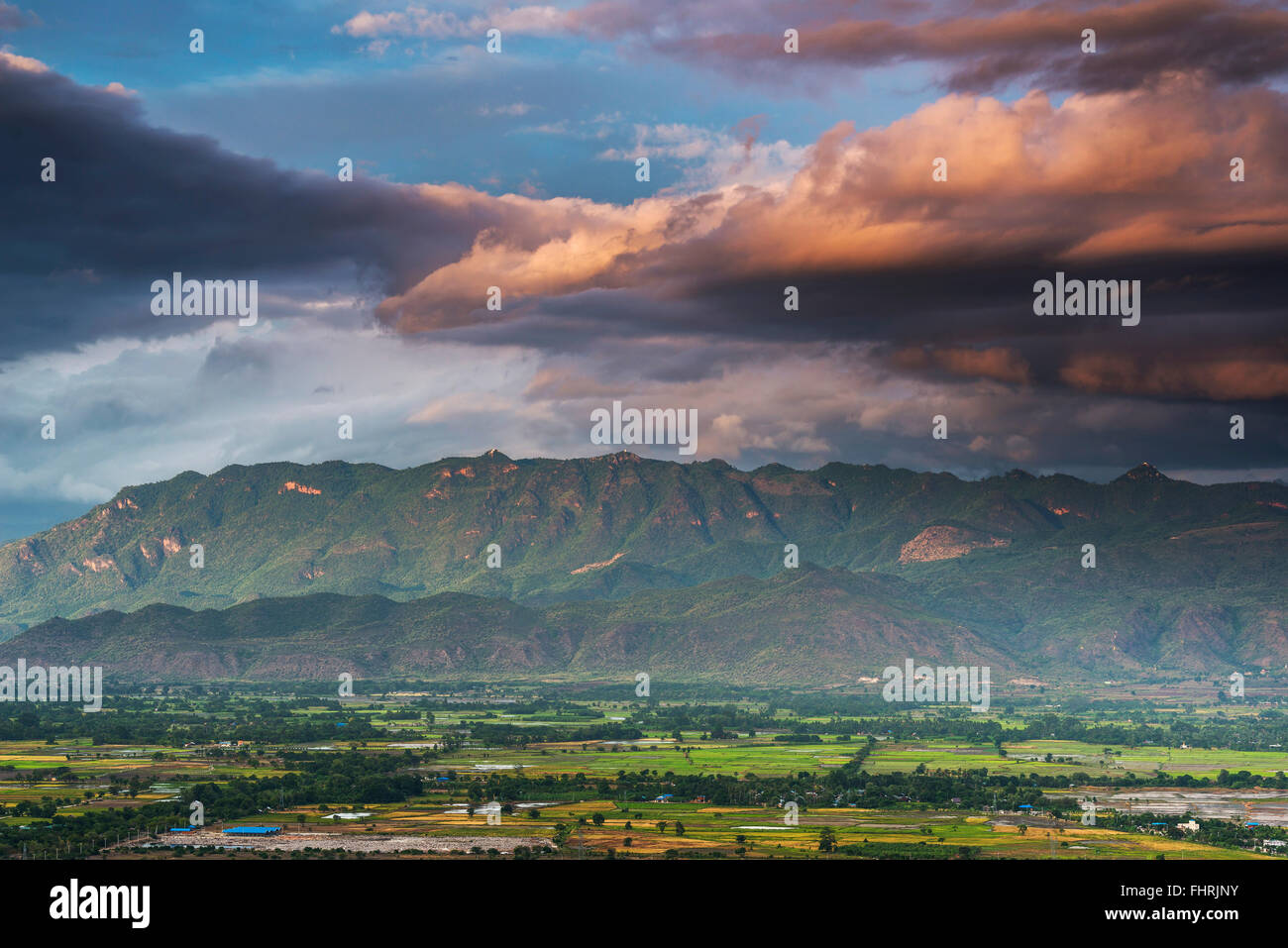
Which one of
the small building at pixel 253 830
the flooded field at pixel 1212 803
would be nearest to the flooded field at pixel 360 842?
the small building at pixel 253 830

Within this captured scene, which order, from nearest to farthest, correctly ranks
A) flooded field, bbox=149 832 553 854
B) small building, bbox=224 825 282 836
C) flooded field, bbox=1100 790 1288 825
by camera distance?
flooded field, bbox=149 832 553 854, small building, bbox=224 825 282 836, flooded field, bbox=1100 790 1288 825

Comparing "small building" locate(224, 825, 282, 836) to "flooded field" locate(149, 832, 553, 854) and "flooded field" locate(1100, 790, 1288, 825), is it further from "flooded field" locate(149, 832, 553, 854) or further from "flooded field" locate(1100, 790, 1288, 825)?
"flooded field" locate(1100, 790, 1288, 825)

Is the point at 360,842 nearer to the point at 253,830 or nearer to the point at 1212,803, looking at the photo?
the point at 253,830

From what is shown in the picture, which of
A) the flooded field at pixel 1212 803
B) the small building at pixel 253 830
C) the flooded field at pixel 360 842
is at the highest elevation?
the flooded field at pixel 360 842

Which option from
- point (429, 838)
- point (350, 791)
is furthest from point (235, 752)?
point (429, 838)

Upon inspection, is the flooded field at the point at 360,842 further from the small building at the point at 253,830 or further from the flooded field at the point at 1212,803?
the flooded field at the point at 1212,803

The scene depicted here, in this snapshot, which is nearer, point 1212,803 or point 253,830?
point 253,830

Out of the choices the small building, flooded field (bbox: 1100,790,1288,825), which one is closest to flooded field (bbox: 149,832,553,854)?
the small building

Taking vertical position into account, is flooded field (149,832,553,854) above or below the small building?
above

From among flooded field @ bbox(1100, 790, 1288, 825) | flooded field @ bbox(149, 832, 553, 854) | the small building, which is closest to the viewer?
flooded field @ bbox(149, 832, 553, 854)

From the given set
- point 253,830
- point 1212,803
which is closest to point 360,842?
point 253,830

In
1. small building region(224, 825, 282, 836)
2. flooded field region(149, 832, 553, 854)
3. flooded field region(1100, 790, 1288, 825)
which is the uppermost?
flooded field region(149, 832, 553, 854)

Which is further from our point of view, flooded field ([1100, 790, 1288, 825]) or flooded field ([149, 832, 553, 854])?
flooded field ([1100, 790, 1288, 825])
